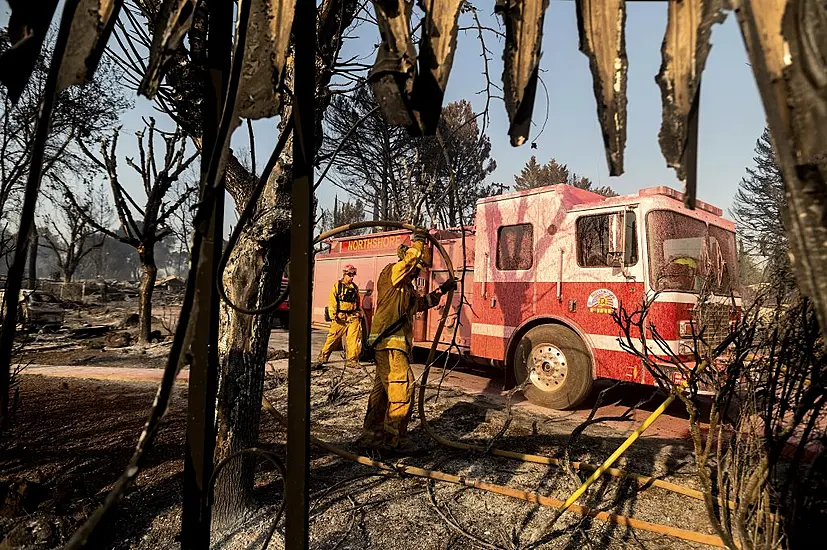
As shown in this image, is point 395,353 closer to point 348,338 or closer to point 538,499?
point 538,499

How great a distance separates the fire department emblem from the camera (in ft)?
18.7

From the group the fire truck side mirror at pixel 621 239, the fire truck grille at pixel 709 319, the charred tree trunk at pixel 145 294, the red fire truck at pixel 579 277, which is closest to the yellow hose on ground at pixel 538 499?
the fire truck grille at pixel 709 319

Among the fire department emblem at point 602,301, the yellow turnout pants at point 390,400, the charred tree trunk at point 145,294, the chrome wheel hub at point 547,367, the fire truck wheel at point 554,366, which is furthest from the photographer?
the charred tree trunk at point 145,294

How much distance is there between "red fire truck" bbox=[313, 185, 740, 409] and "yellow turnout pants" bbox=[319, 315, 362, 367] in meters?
1.87

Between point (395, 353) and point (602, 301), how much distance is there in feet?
10.2

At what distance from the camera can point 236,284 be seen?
2855mm

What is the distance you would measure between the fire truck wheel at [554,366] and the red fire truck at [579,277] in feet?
0.05

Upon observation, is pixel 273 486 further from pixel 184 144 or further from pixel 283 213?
pixel 184 144

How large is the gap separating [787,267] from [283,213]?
2.95m

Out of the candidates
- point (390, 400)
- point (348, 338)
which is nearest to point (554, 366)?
point (390, 400)

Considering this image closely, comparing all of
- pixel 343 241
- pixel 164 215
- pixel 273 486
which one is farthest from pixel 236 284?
pixel 164 215

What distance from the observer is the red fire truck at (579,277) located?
5441 millimetres

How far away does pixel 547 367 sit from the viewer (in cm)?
621

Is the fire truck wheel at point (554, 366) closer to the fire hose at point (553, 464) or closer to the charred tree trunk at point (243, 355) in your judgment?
the fire hose at point (553, 464)
